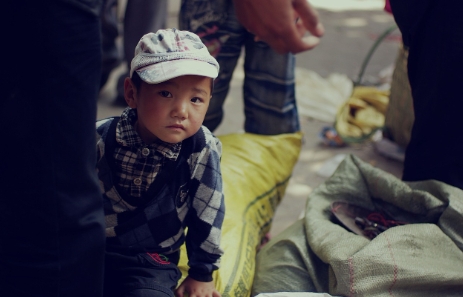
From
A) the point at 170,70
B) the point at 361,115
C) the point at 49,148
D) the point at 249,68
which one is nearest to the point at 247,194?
the point at 249,68

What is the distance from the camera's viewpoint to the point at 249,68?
269 cm

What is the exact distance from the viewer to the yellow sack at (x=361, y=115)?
397cm

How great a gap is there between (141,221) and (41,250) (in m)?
0.55

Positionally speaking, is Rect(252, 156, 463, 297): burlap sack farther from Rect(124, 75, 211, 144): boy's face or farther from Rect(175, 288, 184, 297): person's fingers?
Rect(124, 75, 211, 144): boy's face

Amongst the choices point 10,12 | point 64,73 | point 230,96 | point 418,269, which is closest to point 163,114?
point 64,73

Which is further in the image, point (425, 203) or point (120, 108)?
point (120, 108)

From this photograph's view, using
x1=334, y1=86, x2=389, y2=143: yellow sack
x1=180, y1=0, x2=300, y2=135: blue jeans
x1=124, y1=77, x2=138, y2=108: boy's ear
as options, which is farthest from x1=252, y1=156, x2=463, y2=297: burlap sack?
x1=334, y1=86, x2=389, y2=143: yellow sack

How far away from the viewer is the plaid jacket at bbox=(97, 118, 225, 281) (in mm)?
1816

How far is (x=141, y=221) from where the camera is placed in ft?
6.00

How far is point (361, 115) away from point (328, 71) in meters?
1.29

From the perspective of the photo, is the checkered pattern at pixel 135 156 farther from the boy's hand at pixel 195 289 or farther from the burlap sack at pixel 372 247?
the burlap sack at pixel 372 247

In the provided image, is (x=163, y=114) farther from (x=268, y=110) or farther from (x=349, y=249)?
(x=268, y=110)

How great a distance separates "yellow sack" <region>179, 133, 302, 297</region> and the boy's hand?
105 millimetres

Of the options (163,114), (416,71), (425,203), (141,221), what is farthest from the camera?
(416,71)
